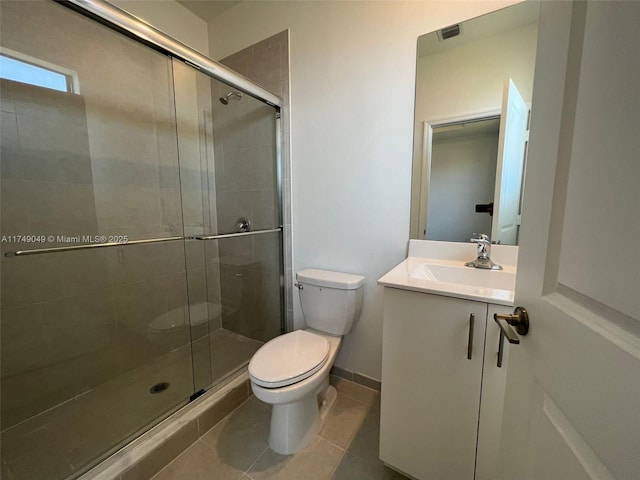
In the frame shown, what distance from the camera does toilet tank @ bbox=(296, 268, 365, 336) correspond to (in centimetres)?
149

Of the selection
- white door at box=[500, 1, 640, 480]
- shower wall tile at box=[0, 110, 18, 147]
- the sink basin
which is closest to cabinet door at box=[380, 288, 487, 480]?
the sink basin

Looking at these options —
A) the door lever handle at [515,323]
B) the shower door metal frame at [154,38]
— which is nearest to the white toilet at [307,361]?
the door lever handle at [515,323]

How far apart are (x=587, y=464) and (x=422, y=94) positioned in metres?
1.46

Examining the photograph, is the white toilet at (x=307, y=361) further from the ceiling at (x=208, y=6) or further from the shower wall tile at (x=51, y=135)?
the ceiling at (x=208, y=6)

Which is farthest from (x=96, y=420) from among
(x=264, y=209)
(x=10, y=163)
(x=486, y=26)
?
(x=486, y=26)

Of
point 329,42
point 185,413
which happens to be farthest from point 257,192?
point 185,413

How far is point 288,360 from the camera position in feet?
4.10

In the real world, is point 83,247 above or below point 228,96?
below

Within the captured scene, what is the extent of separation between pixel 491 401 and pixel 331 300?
86 centimetres

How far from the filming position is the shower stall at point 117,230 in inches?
49.4

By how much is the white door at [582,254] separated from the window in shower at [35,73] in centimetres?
207

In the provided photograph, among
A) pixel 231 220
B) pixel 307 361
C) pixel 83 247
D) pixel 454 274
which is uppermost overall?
pixel 231 220

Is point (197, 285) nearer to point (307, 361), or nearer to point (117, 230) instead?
point (117, 230)

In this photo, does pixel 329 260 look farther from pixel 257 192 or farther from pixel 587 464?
pixel 587 464
